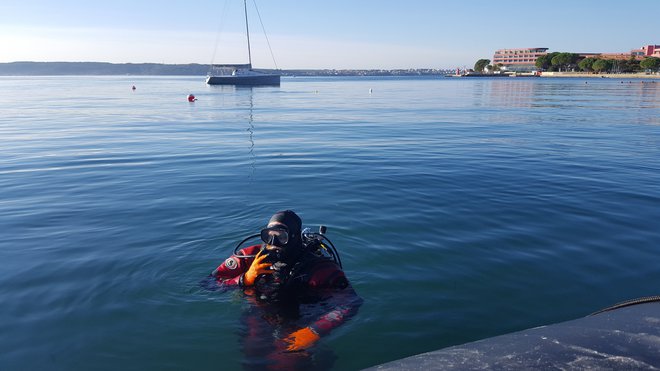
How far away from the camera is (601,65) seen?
142m

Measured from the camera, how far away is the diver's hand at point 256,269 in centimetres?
517

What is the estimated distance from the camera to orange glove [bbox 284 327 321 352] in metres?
4.62

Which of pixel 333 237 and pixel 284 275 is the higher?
pixel 284 275

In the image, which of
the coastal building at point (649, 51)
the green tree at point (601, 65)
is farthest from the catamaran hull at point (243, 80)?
the coastal building at point (649, 51)

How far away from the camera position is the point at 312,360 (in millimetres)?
4578

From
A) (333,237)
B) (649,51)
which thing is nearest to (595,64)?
(649,51)

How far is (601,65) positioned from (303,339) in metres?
163

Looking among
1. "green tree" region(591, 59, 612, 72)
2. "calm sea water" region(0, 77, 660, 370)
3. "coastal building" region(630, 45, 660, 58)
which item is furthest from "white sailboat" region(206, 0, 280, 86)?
"coastal building" region(630, 45, 660, 58)

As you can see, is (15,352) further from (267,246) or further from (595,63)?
(595,63)

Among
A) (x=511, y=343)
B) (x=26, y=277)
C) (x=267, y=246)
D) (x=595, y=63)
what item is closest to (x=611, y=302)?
(x=511, y=343)

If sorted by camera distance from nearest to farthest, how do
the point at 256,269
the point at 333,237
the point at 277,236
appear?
the point at 277,236
the point at 256,269
the point at 333,237

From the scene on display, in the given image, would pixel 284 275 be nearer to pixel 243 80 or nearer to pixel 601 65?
pixel 243 80

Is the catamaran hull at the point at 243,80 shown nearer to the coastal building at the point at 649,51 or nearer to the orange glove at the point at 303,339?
the orange glove at the point at 303,339

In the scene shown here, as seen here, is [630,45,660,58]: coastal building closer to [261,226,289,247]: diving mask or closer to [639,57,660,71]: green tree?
[639,57,660,71]: green tree
